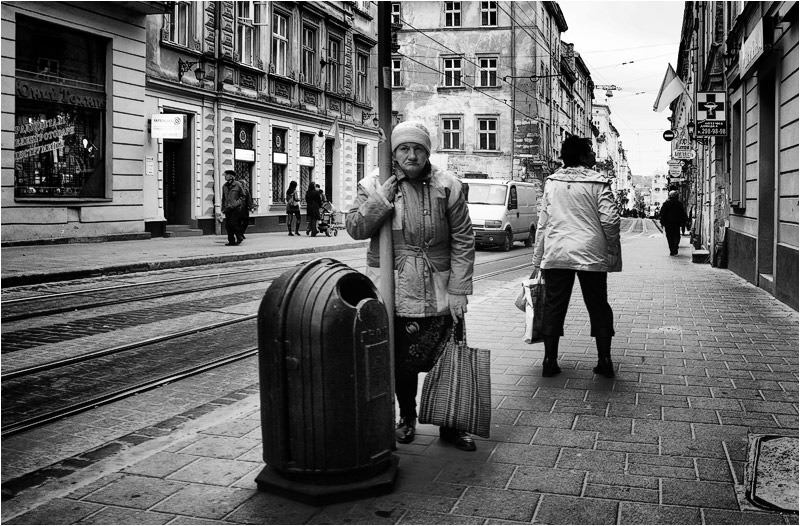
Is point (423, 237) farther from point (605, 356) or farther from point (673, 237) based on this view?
point (673, 237)

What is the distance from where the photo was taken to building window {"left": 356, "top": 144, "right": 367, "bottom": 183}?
37197mm

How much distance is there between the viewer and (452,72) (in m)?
53.2

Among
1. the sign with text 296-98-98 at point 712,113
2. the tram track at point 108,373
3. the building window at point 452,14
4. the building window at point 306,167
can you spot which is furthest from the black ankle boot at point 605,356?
the building window at point 452,14

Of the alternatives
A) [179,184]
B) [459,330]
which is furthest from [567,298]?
[179,184]

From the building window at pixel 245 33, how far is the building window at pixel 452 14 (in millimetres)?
27610

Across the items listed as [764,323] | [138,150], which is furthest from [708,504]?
[138,150]

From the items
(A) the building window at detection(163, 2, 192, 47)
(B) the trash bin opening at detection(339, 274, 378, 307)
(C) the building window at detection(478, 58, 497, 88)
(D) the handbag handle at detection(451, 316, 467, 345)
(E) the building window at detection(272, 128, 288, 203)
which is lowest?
(D) the handbag handle at detection(451, 316, 467, 345)

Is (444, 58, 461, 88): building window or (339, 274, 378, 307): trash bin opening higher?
(444, 58, 461, 88): building window

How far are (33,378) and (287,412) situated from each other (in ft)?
11.6

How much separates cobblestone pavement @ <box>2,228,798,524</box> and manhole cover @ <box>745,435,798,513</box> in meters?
0.07

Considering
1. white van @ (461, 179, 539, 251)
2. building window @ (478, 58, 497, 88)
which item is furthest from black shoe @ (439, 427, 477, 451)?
building window @ (478, 58, 497, 88)

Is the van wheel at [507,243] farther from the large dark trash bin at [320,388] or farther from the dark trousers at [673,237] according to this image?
the large dark trash bin at [320,388]

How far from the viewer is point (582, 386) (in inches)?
237

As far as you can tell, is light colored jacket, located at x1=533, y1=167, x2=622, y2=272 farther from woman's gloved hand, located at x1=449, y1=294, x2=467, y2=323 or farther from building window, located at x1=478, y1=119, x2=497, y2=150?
building window, located at x1=478, y1=119, x2=497, y2=150
